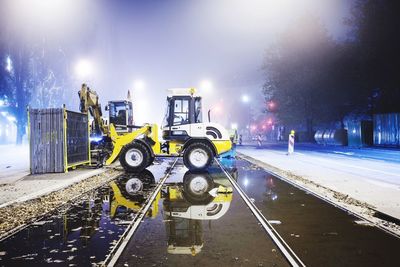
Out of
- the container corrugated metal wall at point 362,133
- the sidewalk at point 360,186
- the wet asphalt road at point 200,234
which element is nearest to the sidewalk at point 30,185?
the wet asphalt road at point 200,234

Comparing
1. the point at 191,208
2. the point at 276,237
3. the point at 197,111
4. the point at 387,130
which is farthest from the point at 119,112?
the point at 387,130

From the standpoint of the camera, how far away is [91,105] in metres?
17.3

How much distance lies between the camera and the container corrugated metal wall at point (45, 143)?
560 inches

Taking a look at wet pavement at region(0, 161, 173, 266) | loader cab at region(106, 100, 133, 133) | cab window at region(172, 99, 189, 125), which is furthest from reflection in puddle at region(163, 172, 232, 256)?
loader cab at region(106, 100, 133, 133)

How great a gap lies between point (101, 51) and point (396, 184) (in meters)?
81.6

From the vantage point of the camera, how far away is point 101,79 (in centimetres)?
7825

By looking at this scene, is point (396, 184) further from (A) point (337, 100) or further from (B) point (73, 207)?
(A) point (337, 100)

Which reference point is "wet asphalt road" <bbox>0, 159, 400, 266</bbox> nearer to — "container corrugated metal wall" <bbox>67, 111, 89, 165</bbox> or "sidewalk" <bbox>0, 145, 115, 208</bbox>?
"sidewalk" <bbox>0, 145, 115, 208</bbox>

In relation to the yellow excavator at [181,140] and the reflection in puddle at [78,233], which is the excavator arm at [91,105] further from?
the reflection in puddle at [78,233]

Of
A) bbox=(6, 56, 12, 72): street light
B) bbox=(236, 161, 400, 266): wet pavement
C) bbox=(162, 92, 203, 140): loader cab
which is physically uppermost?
bbox=(6, 56, 12, 72): street light

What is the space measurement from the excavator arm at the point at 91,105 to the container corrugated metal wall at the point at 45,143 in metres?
2.44

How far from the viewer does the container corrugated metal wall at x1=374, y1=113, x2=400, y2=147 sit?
2694 centimetres

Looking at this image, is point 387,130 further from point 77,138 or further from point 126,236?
point 126,236

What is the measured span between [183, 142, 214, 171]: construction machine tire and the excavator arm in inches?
239
